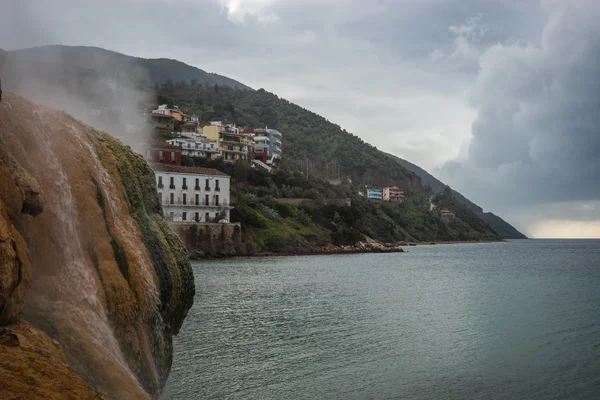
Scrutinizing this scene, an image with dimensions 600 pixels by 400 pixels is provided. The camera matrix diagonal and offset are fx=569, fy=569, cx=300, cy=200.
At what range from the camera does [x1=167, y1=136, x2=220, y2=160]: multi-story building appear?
145m

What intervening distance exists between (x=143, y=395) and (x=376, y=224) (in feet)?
550

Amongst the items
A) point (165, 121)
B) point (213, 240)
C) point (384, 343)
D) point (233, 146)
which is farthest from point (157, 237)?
point (165, 121)

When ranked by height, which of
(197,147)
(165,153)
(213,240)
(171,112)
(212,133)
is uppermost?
(171,112)

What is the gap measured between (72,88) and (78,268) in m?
12.5

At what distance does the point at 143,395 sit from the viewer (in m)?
12.7

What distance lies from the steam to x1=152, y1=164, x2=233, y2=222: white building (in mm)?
68625

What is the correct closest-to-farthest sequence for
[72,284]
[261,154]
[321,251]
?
[72,284] < [321,251] < [261,154]

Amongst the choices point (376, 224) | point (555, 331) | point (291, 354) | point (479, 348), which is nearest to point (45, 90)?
point (291, 354)

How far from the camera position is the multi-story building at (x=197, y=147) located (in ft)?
475

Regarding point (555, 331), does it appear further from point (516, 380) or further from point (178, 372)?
point (178, 372)

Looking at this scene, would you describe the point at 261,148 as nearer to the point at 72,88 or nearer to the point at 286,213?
the point at 286,213

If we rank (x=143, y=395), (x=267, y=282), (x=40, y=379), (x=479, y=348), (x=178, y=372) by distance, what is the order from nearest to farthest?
1. (x=40, y=379)
2. (x=143, y=395)
3. (x=178, y=372)
4. (x=479, y=348)
5. (x=267, y=282)

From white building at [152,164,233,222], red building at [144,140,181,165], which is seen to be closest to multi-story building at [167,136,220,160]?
red building at [144,140,181,165]

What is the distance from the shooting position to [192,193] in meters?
107
